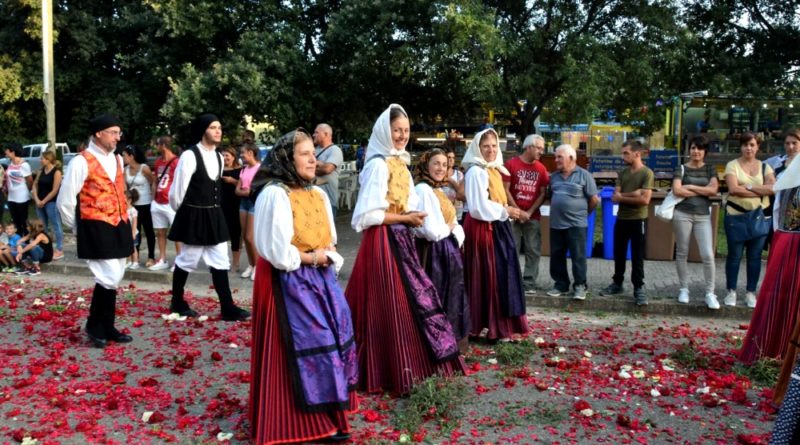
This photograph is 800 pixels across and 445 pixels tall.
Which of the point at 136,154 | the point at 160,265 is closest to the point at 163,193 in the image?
the point at 136,154

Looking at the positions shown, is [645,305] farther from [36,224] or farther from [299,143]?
[36,224]

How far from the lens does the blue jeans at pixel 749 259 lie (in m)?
7.91

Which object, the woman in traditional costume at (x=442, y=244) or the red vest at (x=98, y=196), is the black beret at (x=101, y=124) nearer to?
the red vest at (x=98, y=196)

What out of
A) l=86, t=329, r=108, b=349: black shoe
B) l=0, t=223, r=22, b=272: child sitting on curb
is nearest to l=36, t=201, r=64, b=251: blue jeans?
l=0, t=223, r=22, b=272: child sitting on curb

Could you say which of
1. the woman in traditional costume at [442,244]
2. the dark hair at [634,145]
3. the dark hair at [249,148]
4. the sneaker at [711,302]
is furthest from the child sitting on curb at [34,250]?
the sneaker at [711,302]

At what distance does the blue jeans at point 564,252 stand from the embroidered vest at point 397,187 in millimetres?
3505

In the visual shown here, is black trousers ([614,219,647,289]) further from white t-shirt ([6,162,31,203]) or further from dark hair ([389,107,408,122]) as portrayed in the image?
Answer: white t-shirt ([6,162,31,203])

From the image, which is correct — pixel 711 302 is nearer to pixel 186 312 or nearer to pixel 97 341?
pixel 186 312

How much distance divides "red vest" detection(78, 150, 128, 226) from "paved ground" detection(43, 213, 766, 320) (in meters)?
2.97

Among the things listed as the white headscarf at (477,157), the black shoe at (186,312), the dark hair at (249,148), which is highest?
the dark hair at (249,148)

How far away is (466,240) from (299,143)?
2752mm

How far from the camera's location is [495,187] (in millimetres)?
6707

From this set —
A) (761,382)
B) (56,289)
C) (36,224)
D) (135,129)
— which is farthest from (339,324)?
(135,129)

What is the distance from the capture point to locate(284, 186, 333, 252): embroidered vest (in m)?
4.27
